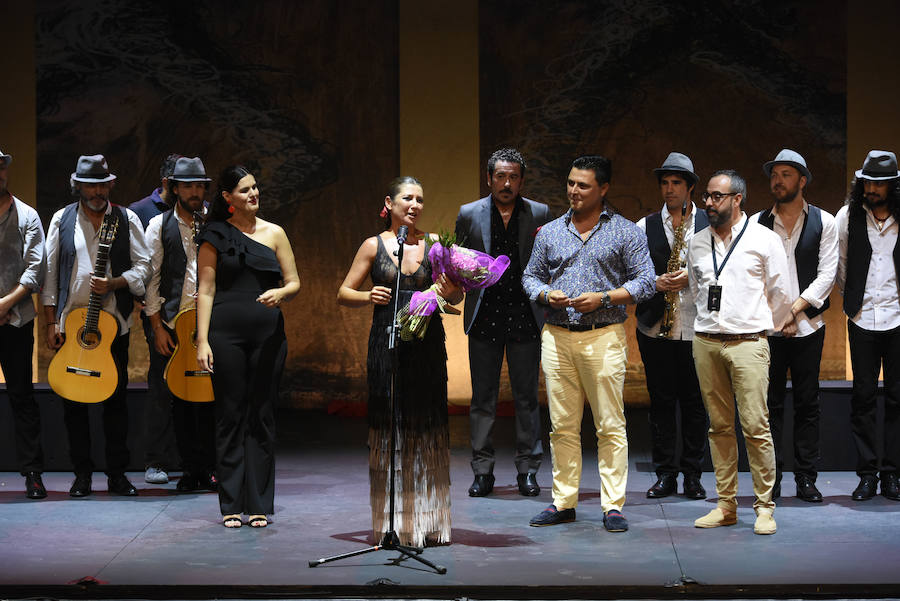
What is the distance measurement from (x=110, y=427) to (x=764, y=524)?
357cm

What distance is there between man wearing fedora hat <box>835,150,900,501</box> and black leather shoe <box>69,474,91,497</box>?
4212 millimetres

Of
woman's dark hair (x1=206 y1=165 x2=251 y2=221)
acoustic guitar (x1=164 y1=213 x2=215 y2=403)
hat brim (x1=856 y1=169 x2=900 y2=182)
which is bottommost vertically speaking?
acoustic guitar (x1=164 y1=213 x2=215 y2=403)

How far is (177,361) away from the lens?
19.8ft

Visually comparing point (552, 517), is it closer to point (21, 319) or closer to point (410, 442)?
point (410, 442)

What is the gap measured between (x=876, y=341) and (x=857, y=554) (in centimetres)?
157

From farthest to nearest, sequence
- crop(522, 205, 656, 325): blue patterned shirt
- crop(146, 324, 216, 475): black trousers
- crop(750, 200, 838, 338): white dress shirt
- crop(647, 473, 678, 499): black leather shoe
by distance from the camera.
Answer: crop(146, 324, 216, 475): black trousers → crop(647, 473, 678, 499): black leather shoe → crop(750, 200, 838, 338): white dress shirt → crop(522, 205, 656, 325): blue patterned shirt

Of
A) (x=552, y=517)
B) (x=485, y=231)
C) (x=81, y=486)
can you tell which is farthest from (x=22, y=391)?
(x=552, y=517)

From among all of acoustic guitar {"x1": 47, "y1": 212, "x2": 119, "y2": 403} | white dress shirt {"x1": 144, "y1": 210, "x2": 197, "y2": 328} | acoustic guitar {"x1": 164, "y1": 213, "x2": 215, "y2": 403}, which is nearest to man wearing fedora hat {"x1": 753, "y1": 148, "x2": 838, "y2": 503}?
acoustic guitar {"x1": 164, "y1": 213, "x2": 215, "y2": 403}

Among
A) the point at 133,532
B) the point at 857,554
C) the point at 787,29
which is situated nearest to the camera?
the point at 857,554

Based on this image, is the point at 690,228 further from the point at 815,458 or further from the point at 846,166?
the point at 846,166

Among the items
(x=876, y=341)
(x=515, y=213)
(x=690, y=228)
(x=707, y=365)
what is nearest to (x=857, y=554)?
(x=707, y=365)

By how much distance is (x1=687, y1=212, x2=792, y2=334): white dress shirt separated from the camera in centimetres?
519

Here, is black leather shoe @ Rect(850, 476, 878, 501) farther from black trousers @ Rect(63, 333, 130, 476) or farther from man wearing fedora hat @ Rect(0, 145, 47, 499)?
man wearing fedora hat @ Rect(0, 145, 47, 499)

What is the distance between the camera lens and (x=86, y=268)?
6203 mm
